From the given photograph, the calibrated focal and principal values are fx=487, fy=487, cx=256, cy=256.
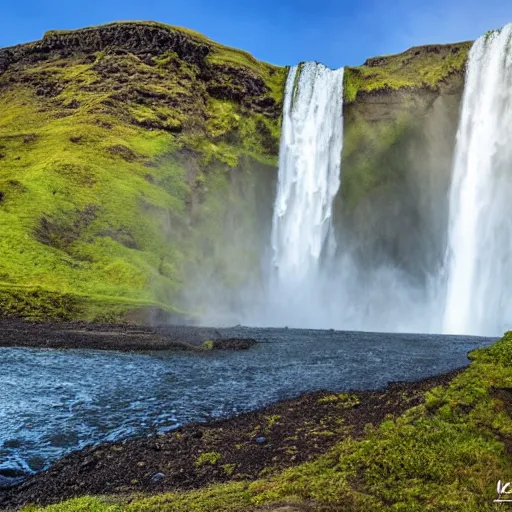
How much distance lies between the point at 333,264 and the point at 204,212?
2015 cm

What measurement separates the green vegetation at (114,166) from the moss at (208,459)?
3197 cm

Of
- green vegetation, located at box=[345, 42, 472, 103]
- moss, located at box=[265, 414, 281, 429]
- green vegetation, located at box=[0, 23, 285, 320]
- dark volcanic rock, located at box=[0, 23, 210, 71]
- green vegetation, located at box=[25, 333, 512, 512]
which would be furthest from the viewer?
dark volcanic rock, located at box=[0, 23, 210, 71]

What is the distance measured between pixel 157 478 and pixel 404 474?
5.03m

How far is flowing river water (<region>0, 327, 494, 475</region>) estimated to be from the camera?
13078mm

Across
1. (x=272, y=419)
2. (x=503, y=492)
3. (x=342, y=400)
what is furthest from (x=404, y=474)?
(x=342, y=400)

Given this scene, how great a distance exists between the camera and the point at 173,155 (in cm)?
7231

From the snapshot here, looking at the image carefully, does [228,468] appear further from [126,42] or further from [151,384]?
[126,42]

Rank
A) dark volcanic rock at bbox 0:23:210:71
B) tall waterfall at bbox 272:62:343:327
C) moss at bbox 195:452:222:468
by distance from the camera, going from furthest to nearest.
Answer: dark volcanic rock at bbox 0:23:210:71, tall waterfall at bbox 272:62:343:327, moss at bbox 195:452:222:468

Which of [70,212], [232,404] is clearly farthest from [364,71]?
[232,404]

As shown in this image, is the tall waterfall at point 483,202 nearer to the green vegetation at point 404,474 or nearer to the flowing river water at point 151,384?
the flowing river water at point 151,384

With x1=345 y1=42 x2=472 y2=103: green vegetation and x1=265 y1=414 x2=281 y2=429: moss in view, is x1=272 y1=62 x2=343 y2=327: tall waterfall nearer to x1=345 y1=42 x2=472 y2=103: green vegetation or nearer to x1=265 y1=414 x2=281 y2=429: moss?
x1=345 y1=42 x2=472 y2=103: green vegetation

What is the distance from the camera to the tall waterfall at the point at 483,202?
55312mm

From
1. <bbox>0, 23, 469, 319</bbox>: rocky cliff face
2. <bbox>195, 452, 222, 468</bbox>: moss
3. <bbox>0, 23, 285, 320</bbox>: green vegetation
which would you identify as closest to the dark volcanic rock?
<bbox>0, 23, 469, 319</bbox>: rocky cliff face

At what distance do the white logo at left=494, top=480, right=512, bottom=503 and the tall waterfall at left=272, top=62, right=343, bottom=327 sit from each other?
58095 millimetres
